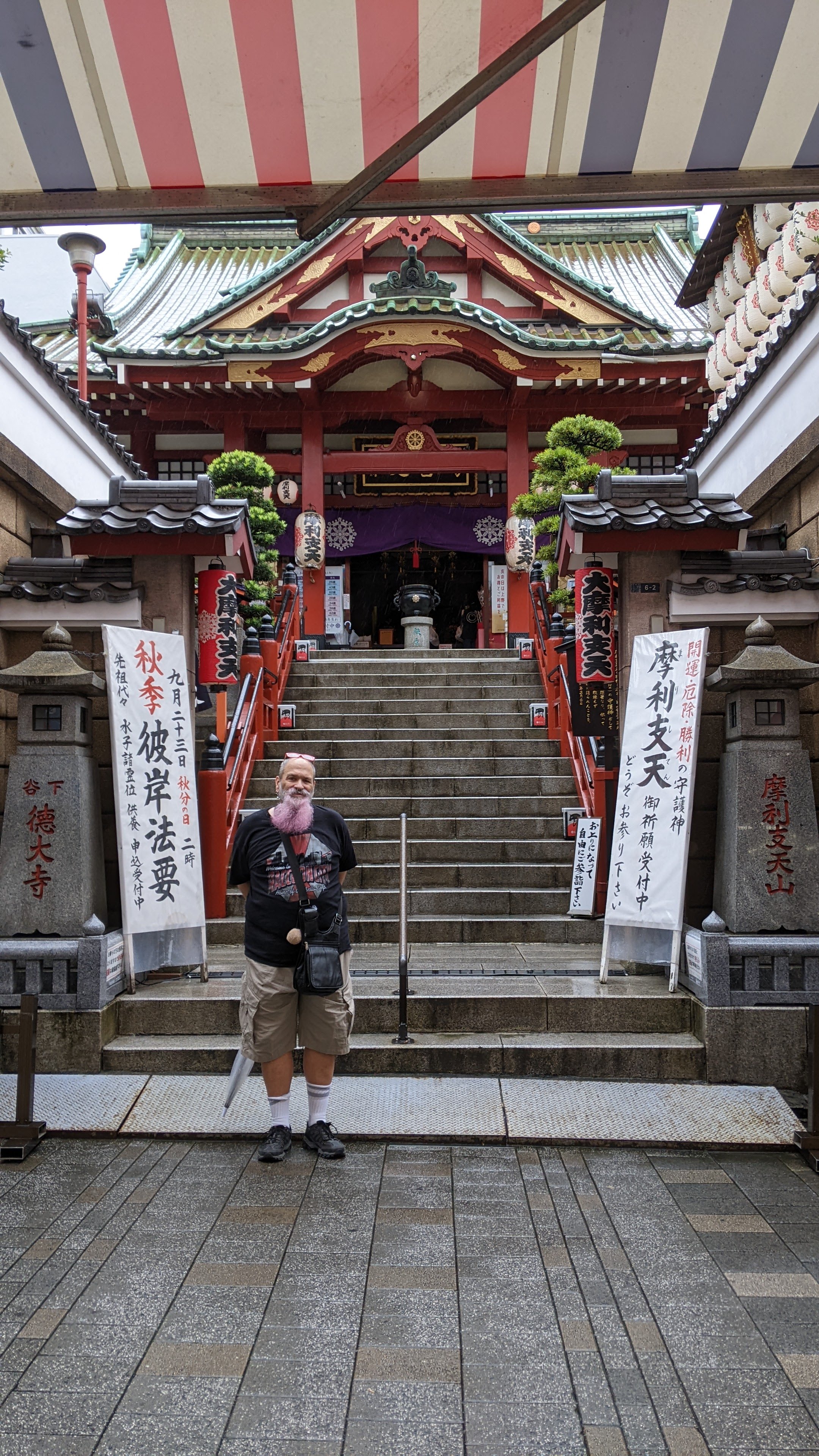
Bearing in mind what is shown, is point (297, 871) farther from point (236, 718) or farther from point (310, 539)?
point (310, 539)

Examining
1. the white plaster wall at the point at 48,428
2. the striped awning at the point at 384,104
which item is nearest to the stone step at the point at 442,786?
Answer: the white plaster wall at the point at 48,428

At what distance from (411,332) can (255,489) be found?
4.57 metres

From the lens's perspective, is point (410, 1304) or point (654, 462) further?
point (654, 462)

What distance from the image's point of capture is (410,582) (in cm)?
2262

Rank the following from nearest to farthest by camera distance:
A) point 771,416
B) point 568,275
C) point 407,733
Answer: point 771,416, point 407,733, point 568,275

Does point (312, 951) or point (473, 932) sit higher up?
point (312, 951)

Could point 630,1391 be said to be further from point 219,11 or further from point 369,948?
point 369,948

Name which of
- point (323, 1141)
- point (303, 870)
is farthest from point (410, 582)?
point (323, 1141)

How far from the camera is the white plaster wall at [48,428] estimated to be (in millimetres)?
7914

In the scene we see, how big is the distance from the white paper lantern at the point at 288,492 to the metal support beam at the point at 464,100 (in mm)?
15306

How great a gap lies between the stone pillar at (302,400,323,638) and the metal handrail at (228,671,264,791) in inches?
260

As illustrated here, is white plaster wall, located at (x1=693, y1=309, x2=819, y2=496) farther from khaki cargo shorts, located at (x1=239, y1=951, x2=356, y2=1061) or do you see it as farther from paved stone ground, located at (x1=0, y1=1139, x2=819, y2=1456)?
paved stone ground, located at (x1=0, y1=1139, x2=819, y2=1456)

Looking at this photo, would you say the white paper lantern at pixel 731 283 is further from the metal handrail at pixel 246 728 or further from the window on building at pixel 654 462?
the window on building at pixel 654 462

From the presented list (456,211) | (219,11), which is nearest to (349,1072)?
(456,211)
